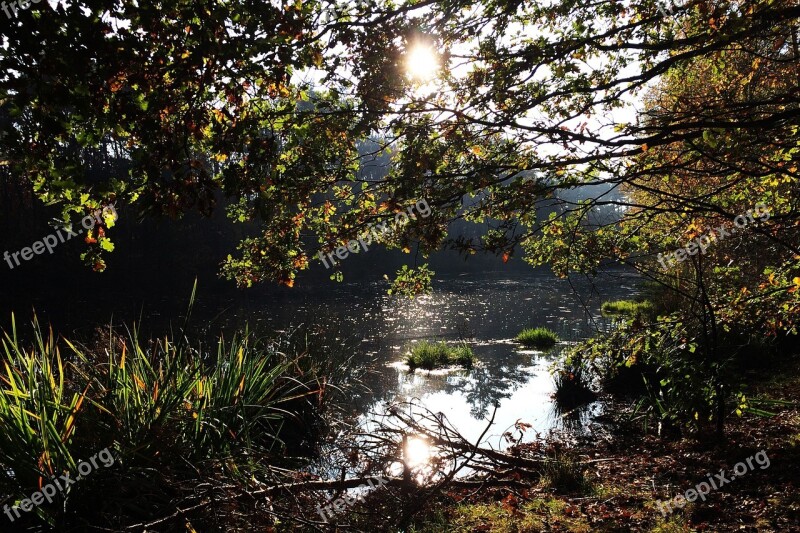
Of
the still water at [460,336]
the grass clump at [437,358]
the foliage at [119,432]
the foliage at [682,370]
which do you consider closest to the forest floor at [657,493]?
the foliage at [682,370]

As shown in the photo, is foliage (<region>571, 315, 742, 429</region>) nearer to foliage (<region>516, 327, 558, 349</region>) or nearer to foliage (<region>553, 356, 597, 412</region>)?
foliage (<region>553, 356, 597, 412</region>)

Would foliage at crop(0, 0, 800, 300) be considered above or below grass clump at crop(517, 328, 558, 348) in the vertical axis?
above

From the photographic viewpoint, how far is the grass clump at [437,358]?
582 inches

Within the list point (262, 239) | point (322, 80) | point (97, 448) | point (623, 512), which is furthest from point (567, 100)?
point (97, 448)

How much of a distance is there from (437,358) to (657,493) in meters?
10.0

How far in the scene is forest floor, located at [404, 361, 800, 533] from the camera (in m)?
4.40

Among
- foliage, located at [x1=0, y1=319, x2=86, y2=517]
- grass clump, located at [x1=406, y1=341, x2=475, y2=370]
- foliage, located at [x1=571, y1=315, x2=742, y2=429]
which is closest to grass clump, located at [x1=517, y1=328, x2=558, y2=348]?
grass clump, located at [x1=406, y1=341, x2=475, y2=370]

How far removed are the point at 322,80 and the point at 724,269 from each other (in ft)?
16.6

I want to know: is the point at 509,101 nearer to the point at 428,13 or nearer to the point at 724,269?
the point at 428,13

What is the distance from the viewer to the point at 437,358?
15094mm

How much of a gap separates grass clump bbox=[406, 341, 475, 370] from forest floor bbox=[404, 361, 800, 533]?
7.41 meters

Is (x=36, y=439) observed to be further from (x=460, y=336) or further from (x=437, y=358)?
(x=460, y=336)

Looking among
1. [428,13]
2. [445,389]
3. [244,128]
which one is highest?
[428,13]

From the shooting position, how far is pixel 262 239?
5.09 meters
